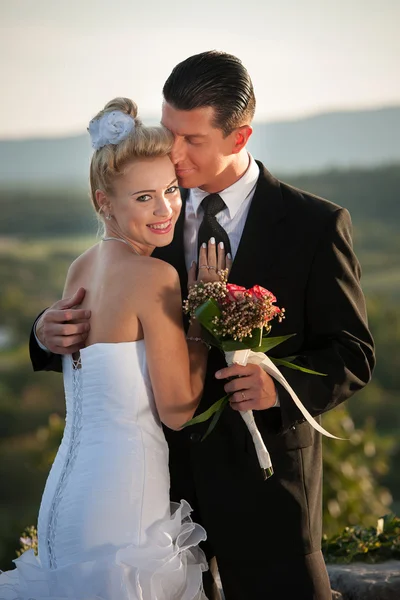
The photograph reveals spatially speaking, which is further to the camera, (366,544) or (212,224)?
(366,544)

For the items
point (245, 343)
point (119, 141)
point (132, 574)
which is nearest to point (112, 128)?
point (119, 141)

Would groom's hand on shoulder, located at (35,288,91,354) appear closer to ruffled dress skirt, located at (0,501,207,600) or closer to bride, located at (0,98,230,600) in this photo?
bride, located at (0,98,230,600)

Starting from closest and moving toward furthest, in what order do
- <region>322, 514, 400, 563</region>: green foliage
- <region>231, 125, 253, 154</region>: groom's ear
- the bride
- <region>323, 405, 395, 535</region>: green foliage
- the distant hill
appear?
the bride → <region>231, 125, 253, 154</region>: groom's ear → <region>322, 514, 400, 563</region>: green foliage → <region>323, 405, 395, 535</region>: green foliage → the distant hill

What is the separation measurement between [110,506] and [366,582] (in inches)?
63.2

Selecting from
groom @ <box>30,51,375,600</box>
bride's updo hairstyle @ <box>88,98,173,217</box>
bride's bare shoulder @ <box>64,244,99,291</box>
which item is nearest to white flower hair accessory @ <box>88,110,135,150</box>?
bride's updo hairstyle @ <box>88,98,173,217</box>

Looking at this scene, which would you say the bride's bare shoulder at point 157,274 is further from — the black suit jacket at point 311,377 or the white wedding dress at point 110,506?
the black suit jacket at point 311,377

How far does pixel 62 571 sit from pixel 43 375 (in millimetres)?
8334

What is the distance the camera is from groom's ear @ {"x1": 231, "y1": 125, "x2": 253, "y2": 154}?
118 inches

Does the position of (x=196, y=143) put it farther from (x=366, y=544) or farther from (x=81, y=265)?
(x=366, y=544)

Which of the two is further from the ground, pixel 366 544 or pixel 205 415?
pixel 205 415

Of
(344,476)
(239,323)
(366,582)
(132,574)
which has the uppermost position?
(239,323)

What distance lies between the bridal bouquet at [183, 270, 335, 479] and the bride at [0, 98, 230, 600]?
13 cm

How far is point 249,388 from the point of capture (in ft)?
8.52

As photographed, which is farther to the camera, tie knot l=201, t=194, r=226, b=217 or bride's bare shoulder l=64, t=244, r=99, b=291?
tie knot l=201, t=194, r=226, b=217
